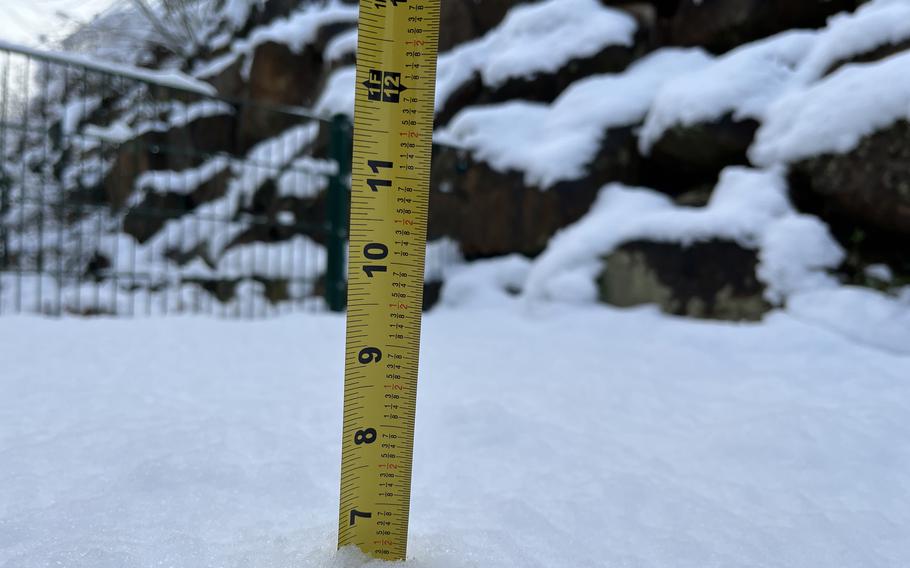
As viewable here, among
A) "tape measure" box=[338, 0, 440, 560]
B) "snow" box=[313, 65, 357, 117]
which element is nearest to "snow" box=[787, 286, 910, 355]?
"tape measure" box=[338, 0, 440, 560]

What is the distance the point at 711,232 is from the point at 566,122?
207 centimetres

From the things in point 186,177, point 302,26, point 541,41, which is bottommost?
point 186,177

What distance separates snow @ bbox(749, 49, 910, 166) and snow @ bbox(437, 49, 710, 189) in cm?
140

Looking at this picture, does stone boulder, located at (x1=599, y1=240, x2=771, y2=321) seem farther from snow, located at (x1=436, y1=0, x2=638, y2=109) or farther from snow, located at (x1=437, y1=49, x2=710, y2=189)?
snow, located at (x1=436, y1=0, x2=638, y2=109)

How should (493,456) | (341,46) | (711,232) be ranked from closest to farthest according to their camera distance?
(493,456), (711,232), (341,46)

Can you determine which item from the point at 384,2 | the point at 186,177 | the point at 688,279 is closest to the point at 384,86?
the point at 384,2

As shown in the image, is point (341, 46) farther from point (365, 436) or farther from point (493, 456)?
point (365, 436)

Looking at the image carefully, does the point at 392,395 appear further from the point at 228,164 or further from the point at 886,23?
the point at 228,164

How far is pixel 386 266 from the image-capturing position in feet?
3.41

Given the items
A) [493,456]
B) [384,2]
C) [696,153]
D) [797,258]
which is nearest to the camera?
[384,2]

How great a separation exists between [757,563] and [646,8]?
5.96 meters

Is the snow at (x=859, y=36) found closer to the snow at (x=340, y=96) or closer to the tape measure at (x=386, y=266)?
the tape measure at (x=386, y=266)

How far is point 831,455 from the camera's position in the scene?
1.70m

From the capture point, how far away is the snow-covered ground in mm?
1167
